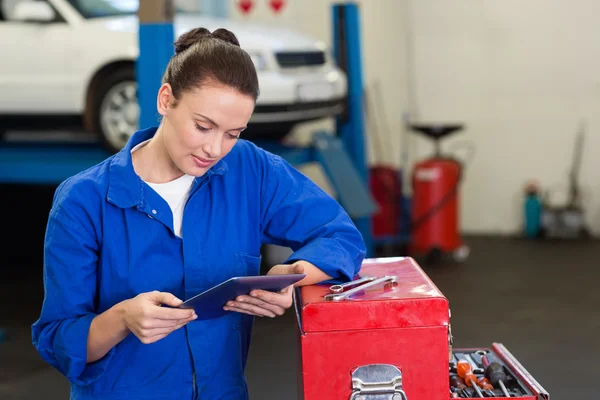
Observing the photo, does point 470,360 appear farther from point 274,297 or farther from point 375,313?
point 274,297

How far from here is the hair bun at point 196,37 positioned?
1.76 m

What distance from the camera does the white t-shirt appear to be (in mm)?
1800

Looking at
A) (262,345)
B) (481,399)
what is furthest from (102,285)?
(262,345)

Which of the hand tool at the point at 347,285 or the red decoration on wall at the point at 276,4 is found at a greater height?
the red decoration on wall at the point at 276,4

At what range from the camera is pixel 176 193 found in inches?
71.6

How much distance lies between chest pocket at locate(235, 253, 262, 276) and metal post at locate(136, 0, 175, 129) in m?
1.54

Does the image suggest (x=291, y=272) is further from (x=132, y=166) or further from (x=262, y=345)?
(x=262, y=345)

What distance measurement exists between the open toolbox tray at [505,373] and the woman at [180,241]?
43 cm

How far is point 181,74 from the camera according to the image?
1697 millimetres

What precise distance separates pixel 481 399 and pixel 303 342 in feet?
1.53

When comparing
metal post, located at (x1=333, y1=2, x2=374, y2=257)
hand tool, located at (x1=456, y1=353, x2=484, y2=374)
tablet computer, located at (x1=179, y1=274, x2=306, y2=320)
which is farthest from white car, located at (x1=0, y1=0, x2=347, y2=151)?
tablet computer, located at (x1=179, y1=274, x2=306, y2=320)

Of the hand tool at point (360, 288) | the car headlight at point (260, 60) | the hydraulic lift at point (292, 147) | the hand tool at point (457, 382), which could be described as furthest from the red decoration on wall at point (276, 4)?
the hand tool at point (360, 288)

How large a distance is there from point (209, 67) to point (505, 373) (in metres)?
1.10

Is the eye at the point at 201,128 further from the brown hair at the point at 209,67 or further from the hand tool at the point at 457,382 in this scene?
the hand tool at the point at 457,382
